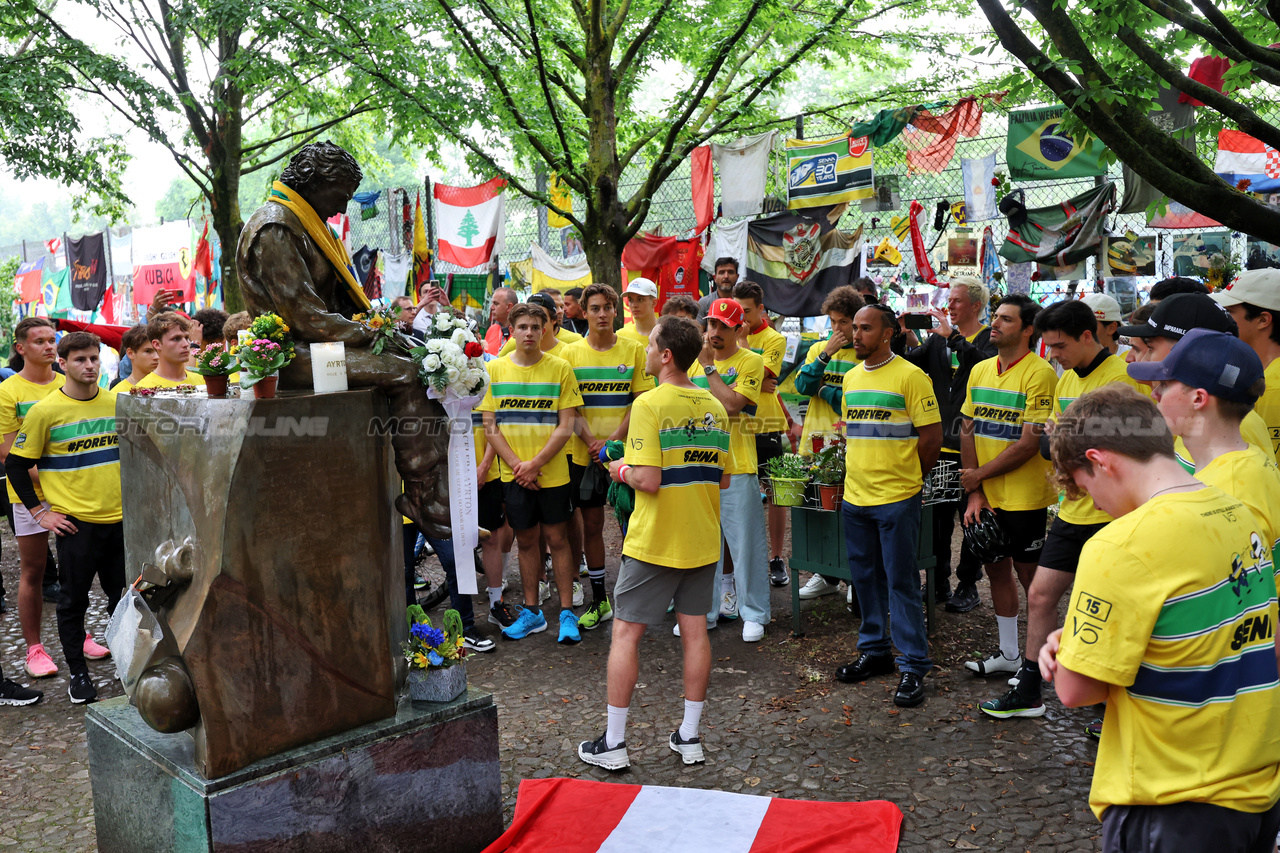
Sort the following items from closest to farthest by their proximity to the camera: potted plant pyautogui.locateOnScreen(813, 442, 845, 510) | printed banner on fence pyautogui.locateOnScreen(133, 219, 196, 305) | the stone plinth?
the stone plinth < potted plant pyautogui.locateOnScreen(813, 442, 845, 510) < printed banner on fence pyautogui.locateOnScreen(133, 219, 196, 305)

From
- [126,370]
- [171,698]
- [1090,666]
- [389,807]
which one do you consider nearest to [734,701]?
[389,807]

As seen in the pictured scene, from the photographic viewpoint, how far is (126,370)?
8242mm

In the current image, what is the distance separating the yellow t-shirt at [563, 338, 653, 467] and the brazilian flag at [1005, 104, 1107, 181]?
15.0 ft

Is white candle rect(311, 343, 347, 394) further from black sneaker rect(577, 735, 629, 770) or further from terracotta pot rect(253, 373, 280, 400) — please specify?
black sneaker rect(577, 735, 629, 770)

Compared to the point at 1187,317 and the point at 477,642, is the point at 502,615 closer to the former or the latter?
the point at 477,642

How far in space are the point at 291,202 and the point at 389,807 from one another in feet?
7.71

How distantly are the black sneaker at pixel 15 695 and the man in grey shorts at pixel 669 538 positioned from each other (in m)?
3.29

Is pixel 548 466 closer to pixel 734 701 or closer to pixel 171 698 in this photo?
pixel 734 701

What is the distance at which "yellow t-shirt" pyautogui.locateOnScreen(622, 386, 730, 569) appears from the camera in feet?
Result: 14.1

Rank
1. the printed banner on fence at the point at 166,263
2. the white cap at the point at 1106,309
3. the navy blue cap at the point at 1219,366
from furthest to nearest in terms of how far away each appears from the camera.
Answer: the printed banner on fence at the point at 166,263 → the white cap at the point at 1106,309 → the navy blue cap at the point at 1219,366

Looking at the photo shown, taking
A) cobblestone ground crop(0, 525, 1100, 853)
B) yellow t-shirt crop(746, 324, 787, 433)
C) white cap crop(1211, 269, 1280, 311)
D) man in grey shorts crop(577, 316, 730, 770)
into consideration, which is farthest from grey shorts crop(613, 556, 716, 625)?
white cap crop(1211, 269, 1280, 311)

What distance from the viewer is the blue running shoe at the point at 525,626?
6.17 meters

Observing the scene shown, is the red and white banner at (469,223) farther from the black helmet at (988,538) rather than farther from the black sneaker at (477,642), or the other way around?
the black helmet at (988,538)

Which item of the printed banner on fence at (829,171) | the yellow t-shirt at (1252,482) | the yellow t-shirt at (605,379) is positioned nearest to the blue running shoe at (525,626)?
the yellow t-shirt at (605,379)
